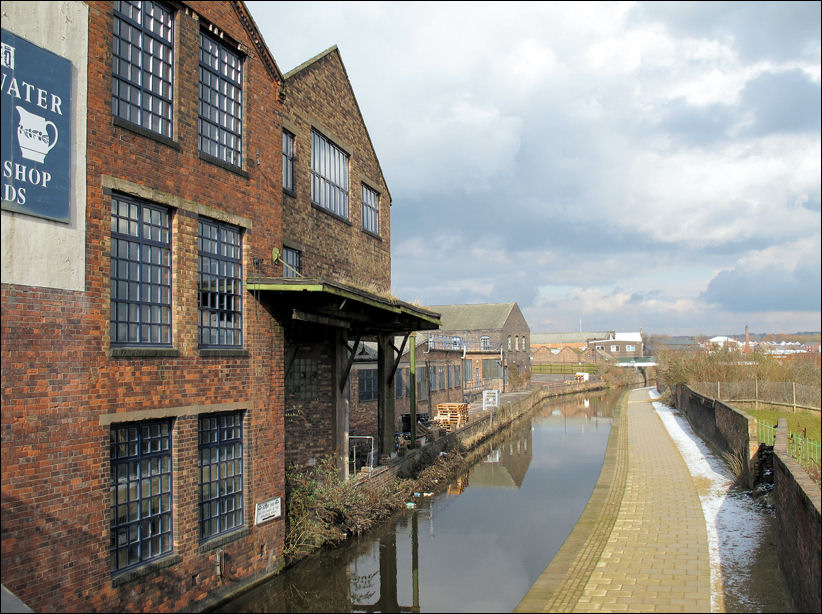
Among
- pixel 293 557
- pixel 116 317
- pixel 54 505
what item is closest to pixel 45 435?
pixel 54 505

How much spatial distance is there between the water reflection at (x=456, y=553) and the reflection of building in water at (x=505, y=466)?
0.11ft

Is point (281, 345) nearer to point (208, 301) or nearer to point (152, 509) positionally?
point (208, 301)

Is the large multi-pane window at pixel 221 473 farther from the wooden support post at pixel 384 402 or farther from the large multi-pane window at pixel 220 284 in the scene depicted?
the wooden support post at pixel 384 402

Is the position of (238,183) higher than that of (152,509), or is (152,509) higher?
(238,183)

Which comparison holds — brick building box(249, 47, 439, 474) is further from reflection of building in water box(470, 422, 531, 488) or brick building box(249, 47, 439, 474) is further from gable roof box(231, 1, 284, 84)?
reflection of building in water box(470, 422, 531, 488)

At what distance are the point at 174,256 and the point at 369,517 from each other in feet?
23.6

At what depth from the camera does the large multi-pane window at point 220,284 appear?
9.50m

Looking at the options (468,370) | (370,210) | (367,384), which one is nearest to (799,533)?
(370,210)

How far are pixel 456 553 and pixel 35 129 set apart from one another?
32.6ft

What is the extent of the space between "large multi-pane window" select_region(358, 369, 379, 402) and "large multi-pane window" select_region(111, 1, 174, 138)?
13.6m

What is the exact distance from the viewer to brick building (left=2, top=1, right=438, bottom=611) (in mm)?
6684

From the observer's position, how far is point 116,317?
8039 millimetres

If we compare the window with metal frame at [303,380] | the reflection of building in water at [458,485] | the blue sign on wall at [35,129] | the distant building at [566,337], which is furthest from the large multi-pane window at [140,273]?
the distant building at [566,337]

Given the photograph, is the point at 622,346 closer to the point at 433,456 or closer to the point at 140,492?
the point at 433,456
